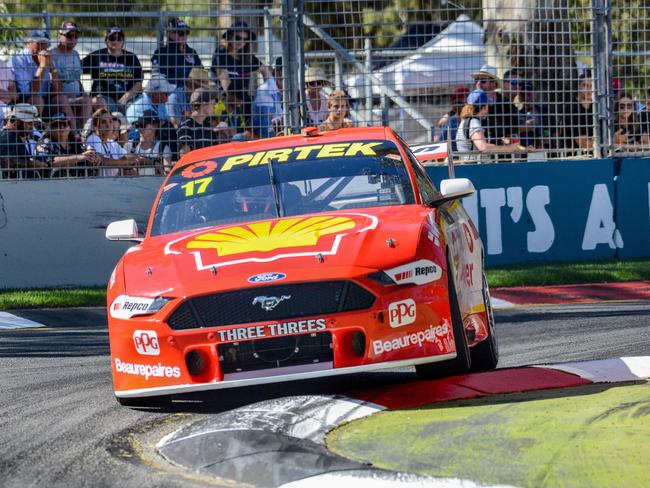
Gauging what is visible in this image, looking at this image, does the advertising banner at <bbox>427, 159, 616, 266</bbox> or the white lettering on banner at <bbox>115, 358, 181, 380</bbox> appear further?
the advertising banner at <bbox>427, 159, 616, 266</bbox>

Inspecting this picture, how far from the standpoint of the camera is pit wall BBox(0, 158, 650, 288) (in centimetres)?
1345

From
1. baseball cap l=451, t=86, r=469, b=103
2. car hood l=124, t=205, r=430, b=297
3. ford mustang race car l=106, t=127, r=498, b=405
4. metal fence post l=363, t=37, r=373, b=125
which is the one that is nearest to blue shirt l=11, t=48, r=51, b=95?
metal fence post l=363, t=37, r=373, b=125

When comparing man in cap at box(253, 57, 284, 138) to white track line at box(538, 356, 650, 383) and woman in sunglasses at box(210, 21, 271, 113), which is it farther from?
white track line at box(538, 356, 650, 383)

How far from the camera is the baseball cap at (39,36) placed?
1352 cm

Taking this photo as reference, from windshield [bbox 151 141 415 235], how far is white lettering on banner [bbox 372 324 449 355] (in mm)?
1276

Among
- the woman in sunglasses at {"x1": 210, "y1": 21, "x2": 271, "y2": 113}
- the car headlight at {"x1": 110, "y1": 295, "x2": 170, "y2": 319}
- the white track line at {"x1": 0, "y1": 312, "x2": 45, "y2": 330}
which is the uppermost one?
the woman in sunglasses at {"x1": 210, "y1": 21, "x2": 271, "y2": 113}

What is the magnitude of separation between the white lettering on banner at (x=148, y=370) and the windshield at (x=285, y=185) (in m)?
1.25

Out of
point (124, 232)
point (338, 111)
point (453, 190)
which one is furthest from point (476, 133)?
point (124, 232)

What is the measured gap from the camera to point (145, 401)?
6.86 meters

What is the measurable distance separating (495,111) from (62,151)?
494cm

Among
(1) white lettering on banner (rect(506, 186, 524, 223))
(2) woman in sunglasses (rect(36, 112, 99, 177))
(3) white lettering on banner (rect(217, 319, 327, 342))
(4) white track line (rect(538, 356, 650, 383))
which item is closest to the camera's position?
(3) white lettering on banner (rect(217, 319, 327, 342))

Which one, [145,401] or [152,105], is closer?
[145,401]

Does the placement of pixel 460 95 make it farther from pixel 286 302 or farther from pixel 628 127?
pixel 286 302

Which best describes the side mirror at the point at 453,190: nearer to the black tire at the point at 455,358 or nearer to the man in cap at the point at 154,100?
the black tire at the point at 455,358
